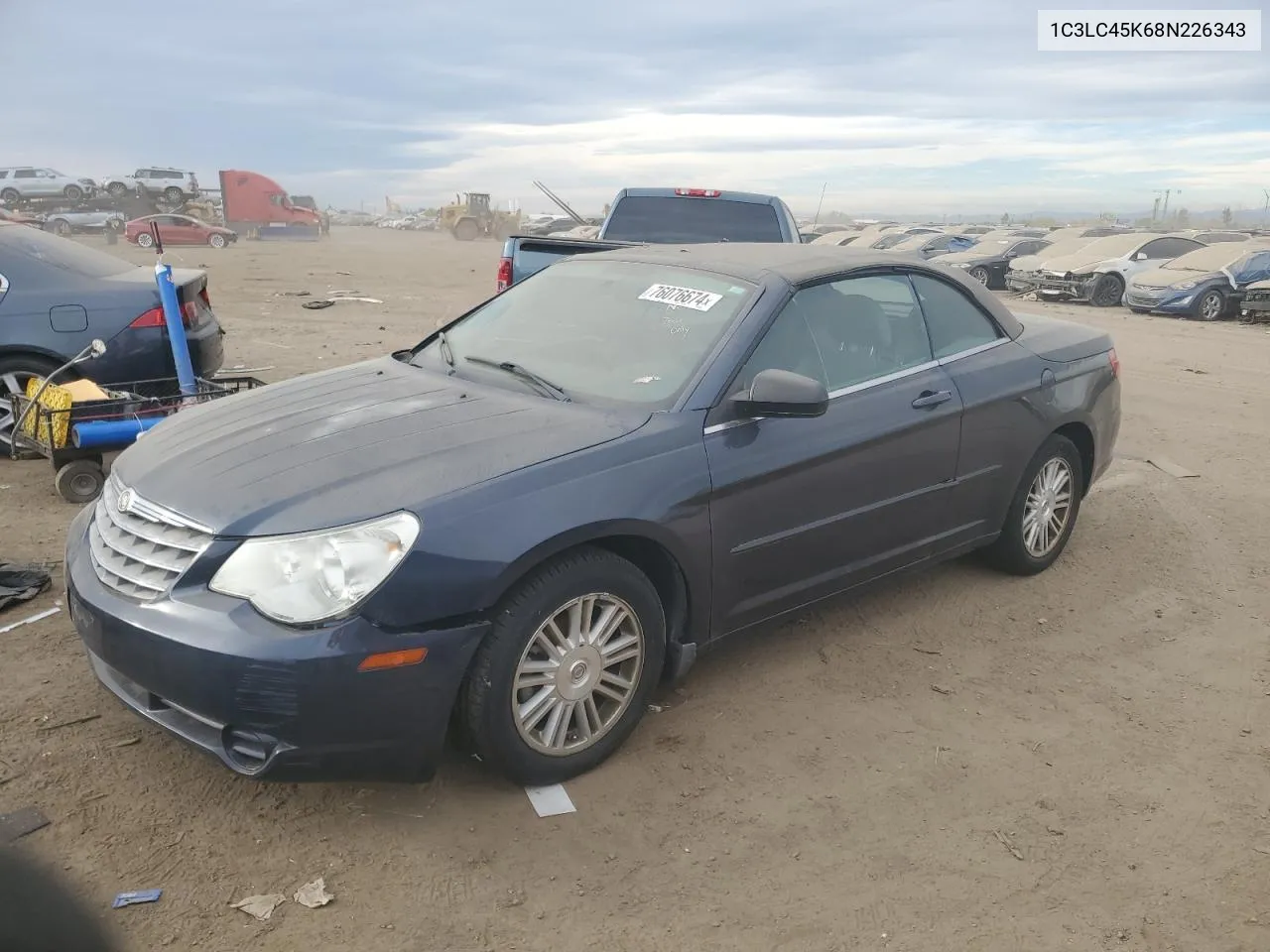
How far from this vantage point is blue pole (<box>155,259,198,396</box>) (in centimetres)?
639

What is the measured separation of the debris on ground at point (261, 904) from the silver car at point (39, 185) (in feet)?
146

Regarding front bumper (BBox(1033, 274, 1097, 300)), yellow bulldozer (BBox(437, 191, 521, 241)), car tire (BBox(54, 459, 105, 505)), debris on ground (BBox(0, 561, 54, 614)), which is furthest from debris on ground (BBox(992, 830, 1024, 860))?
yellow bulldozer (BBox(437, 191, 521, 241))

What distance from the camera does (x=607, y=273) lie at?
430 centimetres

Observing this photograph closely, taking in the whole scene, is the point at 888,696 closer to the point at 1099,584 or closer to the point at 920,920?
the point at 920,920

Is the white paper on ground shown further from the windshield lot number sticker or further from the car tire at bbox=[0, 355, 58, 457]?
the car tire at bbox=[0, 355, 58, 457]

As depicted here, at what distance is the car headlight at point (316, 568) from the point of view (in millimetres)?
2680

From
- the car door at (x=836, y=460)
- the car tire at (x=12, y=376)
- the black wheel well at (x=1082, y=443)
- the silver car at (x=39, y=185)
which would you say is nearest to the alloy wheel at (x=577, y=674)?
the car door at (x=836, y=460)

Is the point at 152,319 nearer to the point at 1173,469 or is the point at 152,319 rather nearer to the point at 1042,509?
the point at 1042,509

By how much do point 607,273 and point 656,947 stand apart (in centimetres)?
270

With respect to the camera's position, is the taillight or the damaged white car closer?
the taillight

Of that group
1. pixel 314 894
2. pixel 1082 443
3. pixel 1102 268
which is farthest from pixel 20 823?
pixel 1102 268

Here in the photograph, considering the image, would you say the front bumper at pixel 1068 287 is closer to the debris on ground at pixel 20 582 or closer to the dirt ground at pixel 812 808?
the dirt ground at pixel 812 808

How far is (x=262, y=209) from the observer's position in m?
46.4

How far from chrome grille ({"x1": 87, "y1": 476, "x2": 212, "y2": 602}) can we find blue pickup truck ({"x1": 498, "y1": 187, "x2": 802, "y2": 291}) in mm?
6177
